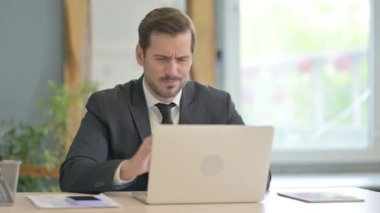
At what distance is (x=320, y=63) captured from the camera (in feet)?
14.2

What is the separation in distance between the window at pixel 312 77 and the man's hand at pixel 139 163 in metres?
2.14

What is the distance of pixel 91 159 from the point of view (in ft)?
7.61

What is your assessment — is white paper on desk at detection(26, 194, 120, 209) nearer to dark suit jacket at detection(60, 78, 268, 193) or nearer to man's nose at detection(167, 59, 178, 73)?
dark suit jacket at detection(60, 78, 268, 193)

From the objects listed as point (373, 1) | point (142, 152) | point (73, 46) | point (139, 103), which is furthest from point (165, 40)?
point (373, 1)

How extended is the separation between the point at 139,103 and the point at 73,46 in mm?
1410

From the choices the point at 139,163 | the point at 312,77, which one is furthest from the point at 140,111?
the point at 312,77

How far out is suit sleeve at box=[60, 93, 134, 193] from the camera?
2.14 m

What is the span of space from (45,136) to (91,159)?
4.53 feet

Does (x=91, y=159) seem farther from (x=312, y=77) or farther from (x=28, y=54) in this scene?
(x=312, y=77)

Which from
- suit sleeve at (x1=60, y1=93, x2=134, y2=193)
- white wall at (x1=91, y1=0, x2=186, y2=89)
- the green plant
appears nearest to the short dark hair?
suit sleeve at (x1=60, y1=93, x2=134, y2=193)

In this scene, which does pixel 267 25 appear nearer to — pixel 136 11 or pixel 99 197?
pixel 136 11

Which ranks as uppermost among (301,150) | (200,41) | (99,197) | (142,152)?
(200,41)

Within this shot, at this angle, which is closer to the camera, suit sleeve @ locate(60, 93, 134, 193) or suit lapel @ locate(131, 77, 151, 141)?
suit sleeve @ locate(60, 93, 134, 193)

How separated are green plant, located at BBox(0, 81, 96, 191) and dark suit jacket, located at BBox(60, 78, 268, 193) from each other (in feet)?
3.29
